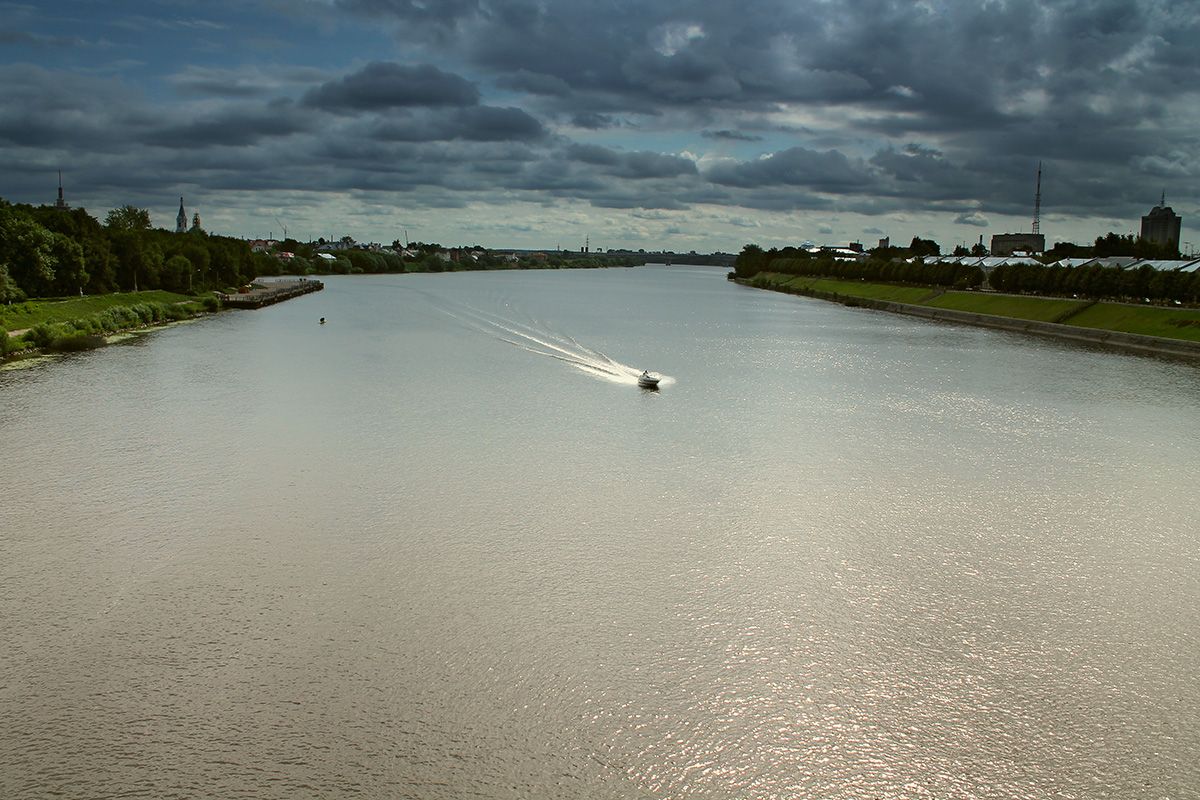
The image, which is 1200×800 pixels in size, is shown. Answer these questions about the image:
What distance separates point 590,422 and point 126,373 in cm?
1392

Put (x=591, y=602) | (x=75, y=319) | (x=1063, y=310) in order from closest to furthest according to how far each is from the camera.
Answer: (x=591, y=602), (x=75, y=319), (x=1063, y=310)

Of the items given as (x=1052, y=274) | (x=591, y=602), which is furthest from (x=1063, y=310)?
(x=591, y=602)

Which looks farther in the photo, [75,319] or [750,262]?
[750,262]

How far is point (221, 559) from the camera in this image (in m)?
8.77

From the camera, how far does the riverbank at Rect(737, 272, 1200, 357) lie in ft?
111

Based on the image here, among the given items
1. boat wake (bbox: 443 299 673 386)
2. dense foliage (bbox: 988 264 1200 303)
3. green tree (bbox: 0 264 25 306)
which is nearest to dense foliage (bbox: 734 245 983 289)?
dense foliage (bbox: 988 264 1200 303)

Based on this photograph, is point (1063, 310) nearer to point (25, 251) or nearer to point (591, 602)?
point (591, 602)

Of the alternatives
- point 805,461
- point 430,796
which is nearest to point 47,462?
point 430,796

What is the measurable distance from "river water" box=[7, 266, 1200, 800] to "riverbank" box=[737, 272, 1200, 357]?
1870 cm

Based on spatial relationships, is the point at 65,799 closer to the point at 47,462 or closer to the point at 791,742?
the point at 791,742

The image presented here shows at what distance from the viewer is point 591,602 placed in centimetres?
777

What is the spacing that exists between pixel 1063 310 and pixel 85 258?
160 ft

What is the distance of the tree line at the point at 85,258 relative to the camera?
1390 inches

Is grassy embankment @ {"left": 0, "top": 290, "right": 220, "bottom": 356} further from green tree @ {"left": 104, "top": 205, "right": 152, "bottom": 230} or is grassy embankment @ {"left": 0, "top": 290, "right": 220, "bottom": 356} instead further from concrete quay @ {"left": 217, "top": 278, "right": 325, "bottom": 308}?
green tree @ {"left": 104, "top": 205, "right": 152, "bottom": 230}
